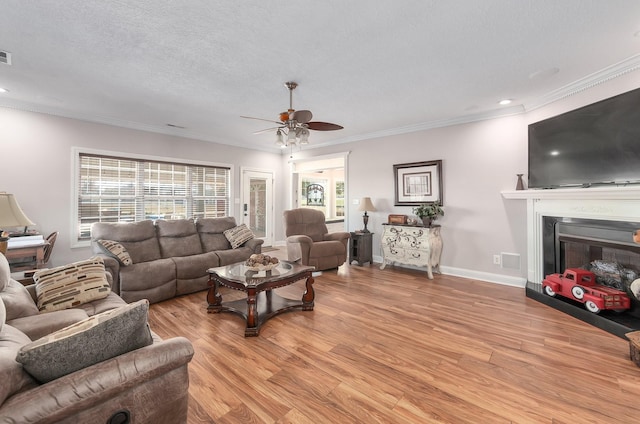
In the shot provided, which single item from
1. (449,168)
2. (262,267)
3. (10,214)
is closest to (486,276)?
(449,168)

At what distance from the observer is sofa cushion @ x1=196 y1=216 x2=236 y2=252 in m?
4.26

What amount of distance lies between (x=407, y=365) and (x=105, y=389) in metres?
1.84

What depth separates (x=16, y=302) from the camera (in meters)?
1.79

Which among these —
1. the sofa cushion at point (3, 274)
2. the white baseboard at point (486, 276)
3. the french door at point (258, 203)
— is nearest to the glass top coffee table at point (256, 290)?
the sofa cushion at point (3, 274)

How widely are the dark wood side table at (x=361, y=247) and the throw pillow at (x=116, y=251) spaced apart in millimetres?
3470

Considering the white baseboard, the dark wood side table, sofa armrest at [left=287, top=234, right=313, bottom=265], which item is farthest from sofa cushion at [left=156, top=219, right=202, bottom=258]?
the white baseboard

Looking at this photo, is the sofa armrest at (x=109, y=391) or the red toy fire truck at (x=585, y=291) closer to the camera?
the sofa armrest at (x=109, y=391)

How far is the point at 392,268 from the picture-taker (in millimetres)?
5000

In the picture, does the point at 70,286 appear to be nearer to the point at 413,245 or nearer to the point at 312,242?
the point at 312,242

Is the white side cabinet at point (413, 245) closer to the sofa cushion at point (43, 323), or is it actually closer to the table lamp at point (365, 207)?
the table lamp at point (365, 207)

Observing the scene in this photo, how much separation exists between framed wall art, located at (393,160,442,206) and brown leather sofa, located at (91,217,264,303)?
8.82 feet

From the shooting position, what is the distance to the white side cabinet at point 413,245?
436 cm

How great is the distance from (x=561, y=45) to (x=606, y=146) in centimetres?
112

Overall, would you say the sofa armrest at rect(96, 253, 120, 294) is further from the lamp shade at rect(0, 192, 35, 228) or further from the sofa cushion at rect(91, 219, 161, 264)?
the lamp shade at rect(0, 192, 35, 228)
